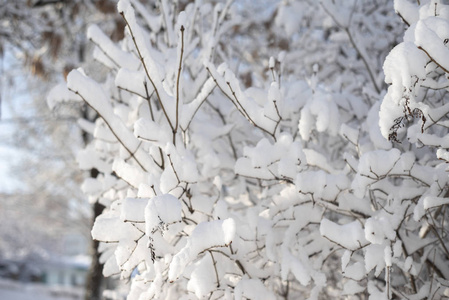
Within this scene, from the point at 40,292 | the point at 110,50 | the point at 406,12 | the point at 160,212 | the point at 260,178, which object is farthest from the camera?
the point at 40,292

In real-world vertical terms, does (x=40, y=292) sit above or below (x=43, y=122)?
below

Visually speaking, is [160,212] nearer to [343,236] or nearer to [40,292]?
[343,236]

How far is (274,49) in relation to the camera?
16.7 feet

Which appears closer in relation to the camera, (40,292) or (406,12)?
(406,12)

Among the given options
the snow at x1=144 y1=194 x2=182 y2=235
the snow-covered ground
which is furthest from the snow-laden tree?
the snow-covered ground

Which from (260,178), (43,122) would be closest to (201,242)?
(260,178)

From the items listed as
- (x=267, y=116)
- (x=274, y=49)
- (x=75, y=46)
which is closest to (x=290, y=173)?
(x=267, y=116)

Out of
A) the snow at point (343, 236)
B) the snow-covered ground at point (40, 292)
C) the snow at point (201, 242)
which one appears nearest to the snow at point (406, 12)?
the snow at point (343, 236)

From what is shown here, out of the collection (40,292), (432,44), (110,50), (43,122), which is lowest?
(432,44)

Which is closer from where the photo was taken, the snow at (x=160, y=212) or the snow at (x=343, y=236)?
the snow at (x=160, y=212)

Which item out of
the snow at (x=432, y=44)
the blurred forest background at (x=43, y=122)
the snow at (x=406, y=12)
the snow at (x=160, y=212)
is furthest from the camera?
the blurred forest background at (x=43, y=122)

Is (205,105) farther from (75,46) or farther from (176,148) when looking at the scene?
(75,46)

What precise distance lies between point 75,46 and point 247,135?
4.87m

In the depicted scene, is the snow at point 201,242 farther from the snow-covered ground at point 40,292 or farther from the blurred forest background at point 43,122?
the snow-covered ground at point 40,292
